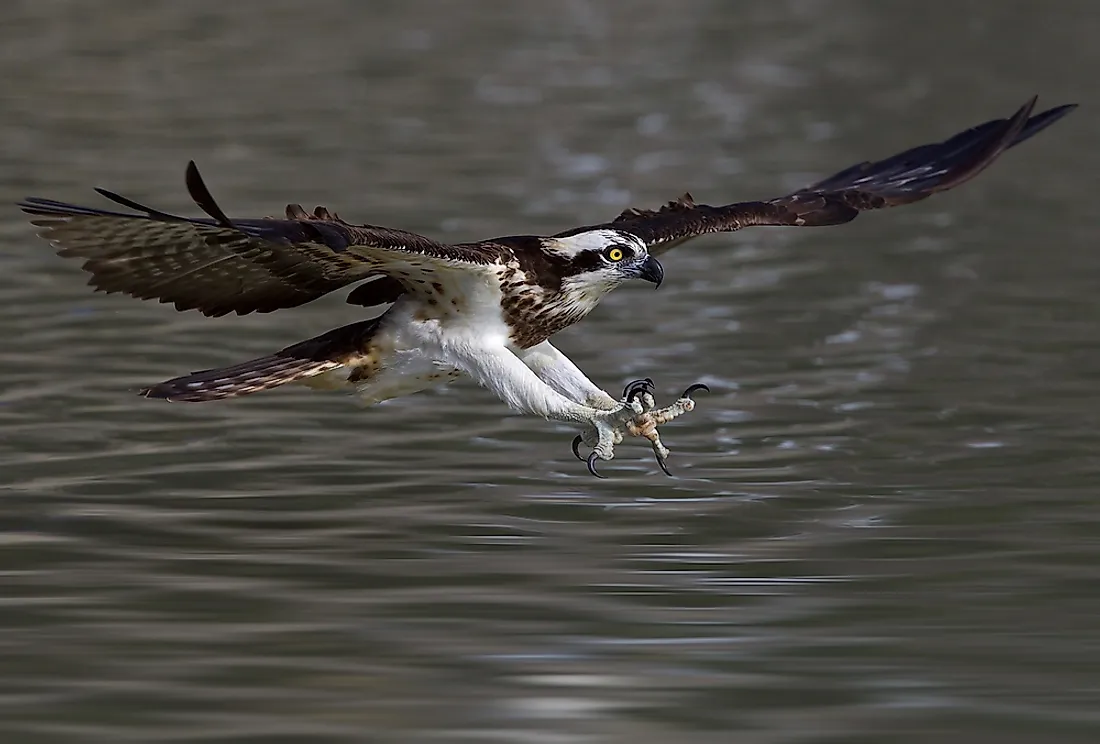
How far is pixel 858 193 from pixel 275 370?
335 cm

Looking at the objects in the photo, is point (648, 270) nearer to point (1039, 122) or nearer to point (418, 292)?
point (418, 292)

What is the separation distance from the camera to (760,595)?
840 cm

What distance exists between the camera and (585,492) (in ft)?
33.4

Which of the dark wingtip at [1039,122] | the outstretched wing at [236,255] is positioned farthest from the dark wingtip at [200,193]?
the dark wingtip at [1039,122]

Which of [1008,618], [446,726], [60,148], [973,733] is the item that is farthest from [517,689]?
[60,148]

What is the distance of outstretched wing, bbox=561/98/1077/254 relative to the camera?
10016 millimetres

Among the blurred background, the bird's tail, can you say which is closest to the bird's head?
the bird's tail

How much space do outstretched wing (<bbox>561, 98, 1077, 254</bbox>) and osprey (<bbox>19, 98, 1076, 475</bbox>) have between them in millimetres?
31

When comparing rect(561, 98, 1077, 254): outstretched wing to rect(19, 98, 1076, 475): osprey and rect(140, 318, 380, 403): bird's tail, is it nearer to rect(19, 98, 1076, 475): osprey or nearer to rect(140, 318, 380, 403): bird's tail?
rect(19, 98, 1076, 475): osprey

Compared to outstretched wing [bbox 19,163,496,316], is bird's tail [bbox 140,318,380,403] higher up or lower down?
lower down

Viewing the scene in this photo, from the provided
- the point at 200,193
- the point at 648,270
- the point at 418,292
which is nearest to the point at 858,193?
the point at 648,270

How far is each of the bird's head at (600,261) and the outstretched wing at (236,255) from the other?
432mm

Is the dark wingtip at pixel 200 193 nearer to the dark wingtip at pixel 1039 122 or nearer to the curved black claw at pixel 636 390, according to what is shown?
the curved black claw at pixel 636 390

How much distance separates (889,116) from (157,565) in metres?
17.9
